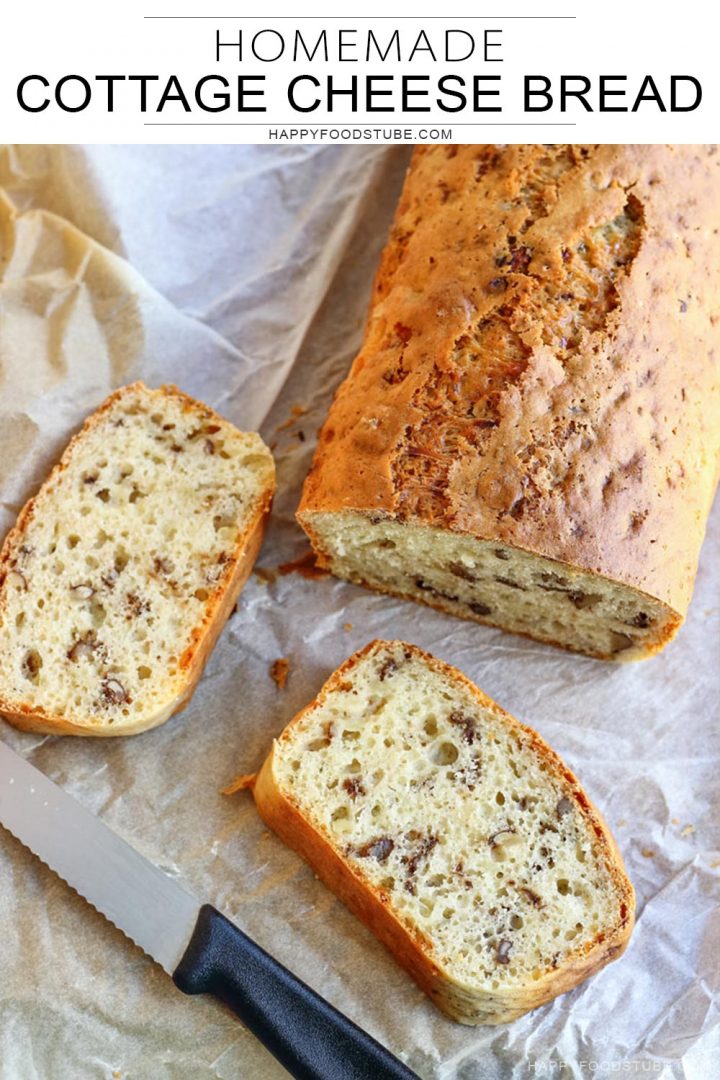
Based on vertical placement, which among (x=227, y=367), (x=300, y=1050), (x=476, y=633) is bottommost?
(x=300, y=1050)

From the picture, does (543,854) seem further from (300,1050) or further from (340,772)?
Result: (300,1050)

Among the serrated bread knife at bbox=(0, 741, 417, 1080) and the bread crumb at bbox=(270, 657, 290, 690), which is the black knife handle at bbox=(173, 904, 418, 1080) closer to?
the serrated bread knife at bbox=(0, 741, 417, 1080)

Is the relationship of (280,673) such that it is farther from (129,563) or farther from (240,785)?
(129,563)
